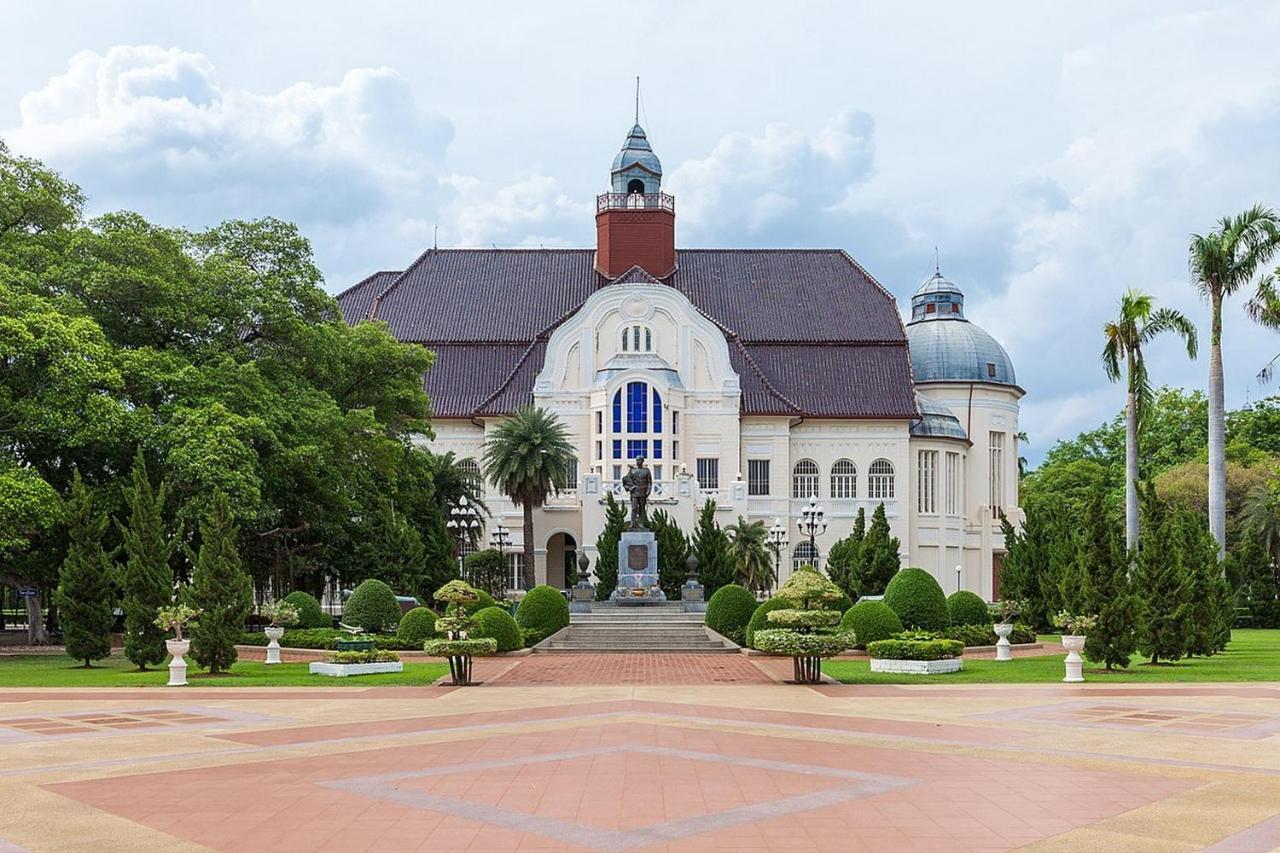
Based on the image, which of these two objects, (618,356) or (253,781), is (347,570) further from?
(253,781)

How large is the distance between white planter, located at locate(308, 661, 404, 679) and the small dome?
1578 inches

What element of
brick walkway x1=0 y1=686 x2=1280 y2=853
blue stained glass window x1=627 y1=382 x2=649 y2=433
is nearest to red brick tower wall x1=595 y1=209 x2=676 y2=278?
blue stained glass window x1=627 y1=382 x2=649 y2=433

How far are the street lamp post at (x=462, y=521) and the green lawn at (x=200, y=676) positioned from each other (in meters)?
20.0

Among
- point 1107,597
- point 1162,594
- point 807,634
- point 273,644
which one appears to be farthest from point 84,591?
point 1162,594

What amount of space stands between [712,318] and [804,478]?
9510 millimetres

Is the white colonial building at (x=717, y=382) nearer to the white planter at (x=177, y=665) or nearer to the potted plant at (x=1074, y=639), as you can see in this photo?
the potted plant at (x=1074, y=639)

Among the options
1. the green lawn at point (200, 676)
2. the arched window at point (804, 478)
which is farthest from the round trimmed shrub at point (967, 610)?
the arched window at point (804, 478)

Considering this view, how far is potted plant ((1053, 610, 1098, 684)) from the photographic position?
24312 millimetres

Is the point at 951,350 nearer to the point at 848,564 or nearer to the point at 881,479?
the point at 881,479

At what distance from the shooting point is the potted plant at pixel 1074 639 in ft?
79.8

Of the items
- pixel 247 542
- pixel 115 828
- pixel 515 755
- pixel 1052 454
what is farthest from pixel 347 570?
pixel 1052 454

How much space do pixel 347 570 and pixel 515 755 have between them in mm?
33251

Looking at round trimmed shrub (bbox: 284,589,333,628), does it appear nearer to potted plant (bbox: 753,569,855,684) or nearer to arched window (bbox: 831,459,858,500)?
potted plant (bbox: 753,569,855,684)

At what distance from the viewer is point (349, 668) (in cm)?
2655
